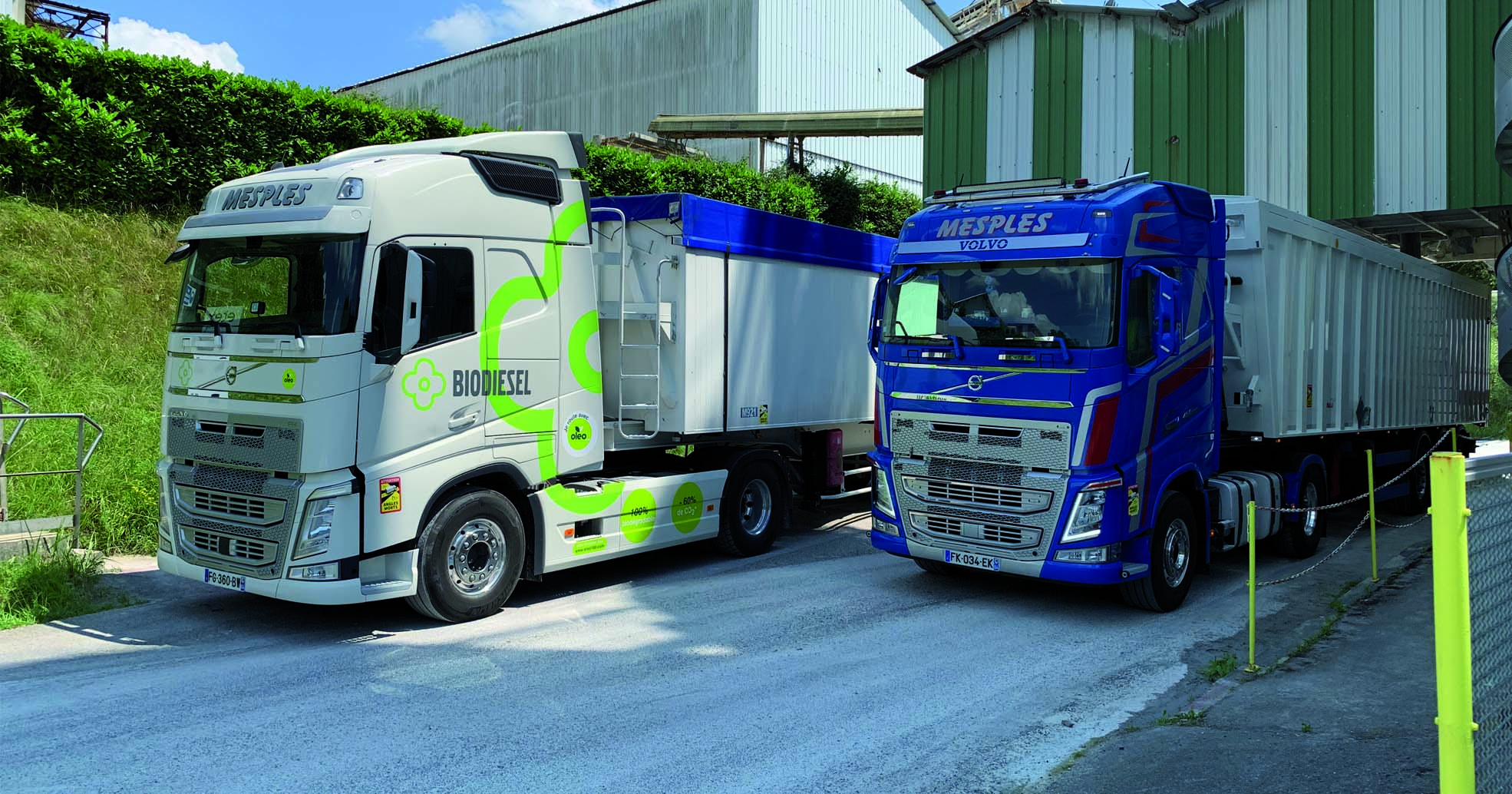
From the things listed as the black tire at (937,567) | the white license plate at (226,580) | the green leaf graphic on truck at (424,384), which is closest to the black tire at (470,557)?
the green leaf graphic on truck at (424,384)

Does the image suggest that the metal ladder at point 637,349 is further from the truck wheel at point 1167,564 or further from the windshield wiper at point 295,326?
the truck wheel at point 1167,564

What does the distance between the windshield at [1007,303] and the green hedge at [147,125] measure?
24.8ft

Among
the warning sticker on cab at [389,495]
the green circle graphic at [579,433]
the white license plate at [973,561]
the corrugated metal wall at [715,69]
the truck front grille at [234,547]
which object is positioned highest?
the corrugated metal wall at [715,69]

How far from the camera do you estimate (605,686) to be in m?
→ 6.47

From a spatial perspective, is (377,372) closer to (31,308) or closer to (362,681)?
(362,681)

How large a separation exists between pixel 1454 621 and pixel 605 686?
14.7ft

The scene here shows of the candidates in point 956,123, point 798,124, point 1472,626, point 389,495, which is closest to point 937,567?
point 389,495

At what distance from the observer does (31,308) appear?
12188 mm

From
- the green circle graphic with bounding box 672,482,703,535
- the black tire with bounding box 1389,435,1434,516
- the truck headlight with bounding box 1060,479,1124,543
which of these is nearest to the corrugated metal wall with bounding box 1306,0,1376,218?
the black tire with bounding box 1389,435,1434,516

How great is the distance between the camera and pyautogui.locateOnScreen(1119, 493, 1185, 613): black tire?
838 cm

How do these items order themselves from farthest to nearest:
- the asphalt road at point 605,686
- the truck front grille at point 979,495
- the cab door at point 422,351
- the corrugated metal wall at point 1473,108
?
the corrugated metal wall at point 1473,108 → the truck front grille at point 979,495 → the cab door at point 422,351 → the asphalt road at point 605,686

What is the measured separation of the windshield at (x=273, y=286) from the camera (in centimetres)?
721

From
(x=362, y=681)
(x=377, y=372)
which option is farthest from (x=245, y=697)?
(x=377, y=372)

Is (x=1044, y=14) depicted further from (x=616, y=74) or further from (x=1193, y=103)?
(x=616, y=74)
